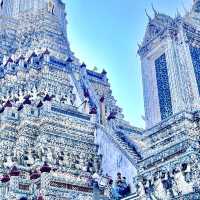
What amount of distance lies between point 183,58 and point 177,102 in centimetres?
346

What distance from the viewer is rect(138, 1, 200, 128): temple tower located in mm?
27562

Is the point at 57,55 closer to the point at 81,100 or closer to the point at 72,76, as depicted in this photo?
the point at 72,76

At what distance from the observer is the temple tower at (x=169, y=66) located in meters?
27.6

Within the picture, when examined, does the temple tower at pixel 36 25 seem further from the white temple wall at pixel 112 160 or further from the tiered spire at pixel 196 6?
the white temple wall at pixel 112 160

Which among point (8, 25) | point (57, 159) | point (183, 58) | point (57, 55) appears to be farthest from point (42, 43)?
point (57, 159)

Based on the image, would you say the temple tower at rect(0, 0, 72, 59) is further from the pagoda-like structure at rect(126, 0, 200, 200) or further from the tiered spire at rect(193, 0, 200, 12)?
the tiered spire at rect(193, 0, 200, 12)

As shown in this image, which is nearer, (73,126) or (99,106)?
(73,126)

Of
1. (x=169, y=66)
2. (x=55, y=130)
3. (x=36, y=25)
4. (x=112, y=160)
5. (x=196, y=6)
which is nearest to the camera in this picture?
(x=112, y=160)

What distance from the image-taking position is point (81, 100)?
3350cm

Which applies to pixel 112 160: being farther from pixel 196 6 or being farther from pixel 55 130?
pixel 196 6

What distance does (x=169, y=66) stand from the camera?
29047 millimetres

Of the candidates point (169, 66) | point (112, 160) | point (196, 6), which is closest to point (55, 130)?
point (112, 160)

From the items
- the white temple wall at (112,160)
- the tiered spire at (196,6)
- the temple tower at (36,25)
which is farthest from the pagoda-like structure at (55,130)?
the tiered spire at (196,6)

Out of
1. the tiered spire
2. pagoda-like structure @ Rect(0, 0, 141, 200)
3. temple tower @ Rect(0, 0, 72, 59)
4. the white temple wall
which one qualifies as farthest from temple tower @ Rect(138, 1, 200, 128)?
temple tower @ Rect(0, 0, 72, 59)
